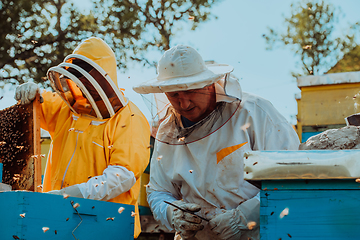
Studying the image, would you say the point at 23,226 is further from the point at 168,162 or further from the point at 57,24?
the point at 57,24

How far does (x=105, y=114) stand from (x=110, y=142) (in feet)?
0.78

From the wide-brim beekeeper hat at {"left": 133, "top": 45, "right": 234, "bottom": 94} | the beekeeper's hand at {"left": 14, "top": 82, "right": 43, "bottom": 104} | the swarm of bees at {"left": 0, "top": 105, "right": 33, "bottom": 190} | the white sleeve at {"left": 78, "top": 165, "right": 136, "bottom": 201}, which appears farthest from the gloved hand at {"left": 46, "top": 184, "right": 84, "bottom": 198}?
the beekeeper's hand at {"left": 14, "top": 82, "right": 43, "bottom": 104}

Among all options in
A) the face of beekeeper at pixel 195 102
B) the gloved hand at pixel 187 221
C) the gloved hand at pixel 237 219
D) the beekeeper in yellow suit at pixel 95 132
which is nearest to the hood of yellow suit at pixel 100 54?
the beekeeper in yellow suit at pixel 95 132

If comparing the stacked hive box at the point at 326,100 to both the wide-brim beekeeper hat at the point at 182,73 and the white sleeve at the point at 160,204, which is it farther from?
the white sleeve at the point at 160,204

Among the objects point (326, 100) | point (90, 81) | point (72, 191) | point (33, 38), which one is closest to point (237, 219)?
point (72, 191)

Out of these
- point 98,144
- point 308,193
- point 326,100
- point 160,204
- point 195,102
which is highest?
point 195,102

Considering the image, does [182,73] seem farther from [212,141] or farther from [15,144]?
[15,144]

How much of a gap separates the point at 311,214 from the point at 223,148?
0.98m

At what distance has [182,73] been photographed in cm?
235

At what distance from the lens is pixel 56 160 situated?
3.05m

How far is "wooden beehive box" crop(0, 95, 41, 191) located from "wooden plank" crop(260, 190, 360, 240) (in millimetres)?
1971

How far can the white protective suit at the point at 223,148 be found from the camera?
2270mm

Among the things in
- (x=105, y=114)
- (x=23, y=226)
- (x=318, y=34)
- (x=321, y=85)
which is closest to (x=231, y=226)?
(x=23, y=226)

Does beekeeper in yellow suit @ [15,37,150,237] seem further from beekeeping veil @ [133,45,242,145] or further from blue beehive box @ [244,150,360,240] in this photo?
blue beehive box @ [244,150,360,240]
